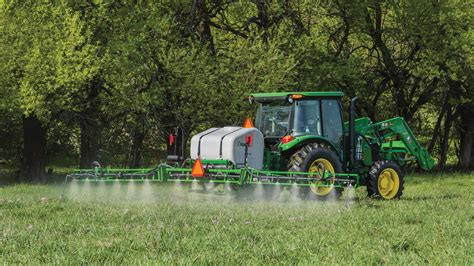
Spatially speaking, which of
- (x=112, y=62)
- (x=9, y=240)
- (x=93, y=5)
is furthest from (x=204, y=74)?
(x=9, y=240)

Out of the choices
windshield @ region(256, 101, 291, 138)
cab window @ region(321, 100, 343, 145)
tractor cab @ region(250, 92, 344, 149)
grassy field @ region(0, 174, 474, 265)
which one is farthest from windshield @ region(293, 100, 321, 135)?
grassy field @ region(0, 174, 474, 265)

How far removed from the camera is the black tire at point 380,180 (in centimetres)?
1379

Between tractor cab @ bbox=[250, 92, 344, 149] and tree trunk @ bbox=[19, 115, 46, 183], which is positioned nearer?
tractor cab @ bbox=[250, 92, 344, 149]

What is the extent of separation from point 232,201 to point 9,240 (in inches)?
218

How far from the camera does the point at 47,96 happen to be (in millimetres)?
20000

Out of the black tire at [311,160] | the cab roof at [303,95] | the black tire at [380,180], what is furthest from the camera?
the black tire at [380,180]

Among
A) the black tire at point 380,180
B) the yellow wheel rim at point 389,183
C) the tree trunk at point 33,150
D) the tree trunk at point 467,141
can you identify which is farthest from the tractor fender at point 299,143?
the tree trunk at point 467,141

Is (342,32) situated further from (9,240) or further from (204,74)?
(9,240)

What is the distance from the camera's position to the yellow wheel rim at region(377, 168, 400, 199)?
14.1 metres

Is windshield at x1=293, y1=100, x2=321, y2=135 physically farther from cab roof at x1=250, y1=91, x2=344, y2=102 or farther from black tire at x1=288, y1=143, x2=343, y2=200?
black tire at x1=288, y1=143, x2=343, y2=200

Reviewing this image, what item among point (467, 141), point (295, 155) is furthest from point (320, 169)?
point (467, 141)

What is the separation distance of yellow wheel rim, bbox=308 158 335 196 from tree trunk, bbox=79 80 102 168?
433 inches

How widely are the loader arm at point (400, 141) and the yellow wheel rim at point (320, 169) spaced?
2753 mm

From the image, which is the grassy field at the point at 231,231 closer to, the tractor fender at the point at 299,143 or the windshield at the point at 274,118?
the tractor fender at the point at 299,143
